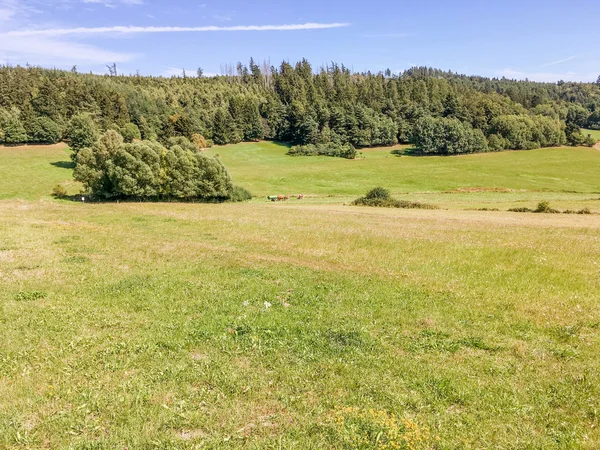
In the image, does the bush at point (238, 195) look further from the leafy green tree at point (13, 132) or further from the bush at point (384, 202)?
the leafy green tree at point (13, 132)

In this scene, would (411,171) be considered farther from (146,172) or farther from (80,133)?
(80,133)

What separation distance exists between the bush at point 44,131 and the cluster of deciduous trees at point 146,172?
67.0 meters

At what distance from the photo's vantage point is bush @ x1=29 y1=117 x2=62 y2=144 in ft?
384

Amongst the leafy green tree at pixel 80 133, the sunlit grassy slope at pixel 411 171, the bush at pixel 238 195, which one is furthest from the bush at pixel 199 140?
the bush at pixel 238 195

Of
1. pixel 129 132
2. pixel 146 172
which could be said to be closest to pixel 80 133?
pixel 129 132

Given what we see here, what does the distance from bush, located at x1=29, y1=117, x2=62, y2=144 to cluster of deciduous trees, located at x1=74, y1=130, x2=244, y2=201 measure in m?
67.0

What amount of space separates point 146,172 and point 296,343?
5567 centimetres

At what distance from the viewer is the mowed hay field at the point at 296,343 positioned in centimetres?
777

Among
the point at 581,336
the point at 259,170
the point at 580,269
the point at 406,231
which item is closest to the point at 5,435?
the point at 581,336

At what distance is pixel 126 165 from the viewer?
2350 inches

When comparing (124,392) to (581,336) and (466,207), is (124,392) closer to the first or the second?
Answer: (581,336)

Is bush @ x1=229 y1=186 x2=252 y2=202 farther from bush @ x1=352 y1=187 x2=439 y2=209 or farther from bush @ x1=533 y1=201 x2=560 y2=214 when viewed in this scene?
bush @ x1=533 y1=201 x2=560 y2=214

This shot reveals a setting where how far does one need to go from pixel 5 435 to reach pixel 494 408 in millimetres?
10011

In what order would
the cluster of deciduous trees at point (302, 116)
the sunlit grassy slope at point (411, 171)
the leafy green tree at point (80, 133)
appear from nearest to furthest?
the sunlit grassy slope at point (411, 171) < the leafy green tree at point (80, 133) < the cluster of deciduous trees at point (302, 116)
